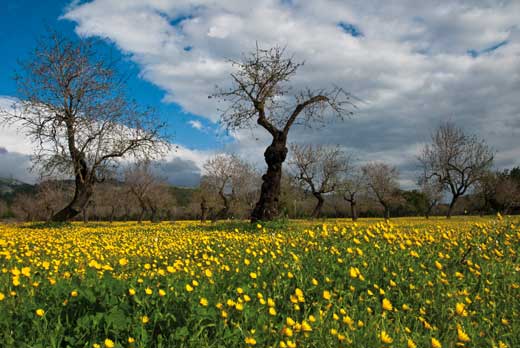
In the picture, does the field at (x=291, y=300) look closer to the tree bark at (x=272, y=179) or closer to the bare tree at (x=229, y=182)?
the tree bark at (x=272, y=179)

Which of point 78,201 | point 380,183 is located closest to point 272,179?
point 78,201

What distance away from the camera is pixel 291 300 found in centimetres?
380

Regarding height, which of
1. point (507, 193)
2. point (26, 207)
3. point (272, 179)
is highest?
point (507, 193)

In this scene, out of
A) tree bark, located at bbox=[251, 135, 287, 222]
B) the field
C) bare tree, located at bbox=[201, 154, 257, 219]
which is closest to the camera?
the field

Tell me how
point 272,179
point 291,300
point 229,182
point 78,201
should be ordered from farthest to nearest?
point 229,182, point 78,201, point 272,179, point 291,300

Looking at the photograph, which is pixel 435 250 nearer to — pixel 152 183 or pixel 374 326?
pixel 374 326

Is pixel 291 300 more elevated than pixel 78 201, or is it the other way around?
pixel 78 201

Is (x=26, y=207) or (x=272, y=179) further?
(x=26, y=207)

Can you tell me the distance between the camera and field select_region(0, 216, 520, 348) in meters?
3.09

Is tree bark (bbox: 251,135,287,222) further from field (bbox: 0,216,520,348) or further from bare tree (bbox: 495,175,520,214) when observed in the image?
bare tree (bbox: 495,175,520,214)

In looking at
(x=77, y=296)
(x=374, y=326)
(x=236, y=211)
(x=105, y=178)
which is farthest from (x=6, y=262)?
(x=236, y=211)

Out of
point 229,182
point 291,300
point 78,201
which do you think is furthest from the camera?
point 229,182

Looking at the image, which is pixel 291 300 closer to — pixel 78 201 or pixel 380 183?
pixel 78 201

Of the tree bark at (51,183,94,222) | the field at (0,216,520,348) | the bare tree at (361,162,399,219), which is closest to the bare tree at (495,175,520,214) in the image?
the bare tree at (361,162,399,219)
